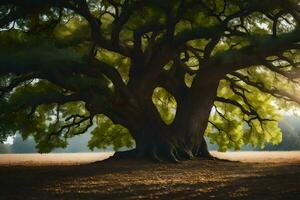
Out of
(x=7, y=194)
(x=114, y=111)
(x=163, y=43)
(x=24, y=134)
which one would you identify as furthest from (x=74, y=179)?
(x=24, y=134)

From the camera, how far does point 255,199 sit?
739 cm

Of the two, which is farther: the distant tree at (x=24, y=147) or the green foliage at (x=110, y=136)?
the distant tree at (x=24, y=147)

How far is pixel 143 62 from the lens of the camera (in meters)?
19.0

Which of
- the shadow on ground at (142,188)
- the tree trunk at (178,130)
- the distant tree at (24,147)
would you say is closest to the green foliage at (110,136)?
the tree trunk at (178,130)

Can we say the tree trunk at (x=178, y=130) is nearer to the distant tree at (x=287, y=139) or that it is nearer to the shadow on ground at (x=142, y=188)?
the shadow on ground at (x=142, y=188)

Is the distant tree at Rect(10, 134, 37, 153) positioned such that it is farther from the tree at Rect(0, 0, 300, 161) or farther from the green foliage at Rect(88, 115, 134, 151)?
the tree at Rect(0, 0, 300, 161)

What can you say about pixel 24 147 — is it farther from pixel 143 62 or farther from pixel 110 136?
pixel 143 62

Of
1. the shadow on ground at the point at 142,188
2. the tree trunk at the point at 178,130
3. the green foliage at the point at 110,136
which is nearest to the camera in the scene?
the shadow on ground at the point at 142,188

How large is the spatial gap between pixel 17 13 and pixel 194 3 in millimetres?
5367

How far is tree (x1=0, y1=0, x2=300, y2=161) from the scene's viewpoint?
45.5ft

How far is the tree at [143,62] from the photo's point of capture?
45.5 feet

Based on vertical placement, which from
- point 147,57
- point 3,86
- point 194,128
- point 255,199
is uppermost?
point 147,57

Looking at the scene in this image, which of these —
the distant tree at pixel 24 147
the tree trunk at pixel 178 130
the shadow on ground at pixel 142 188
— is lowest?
the shadow on ground at pixel 142 188

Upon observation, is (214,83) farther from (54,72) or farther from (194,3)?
(54,72)
